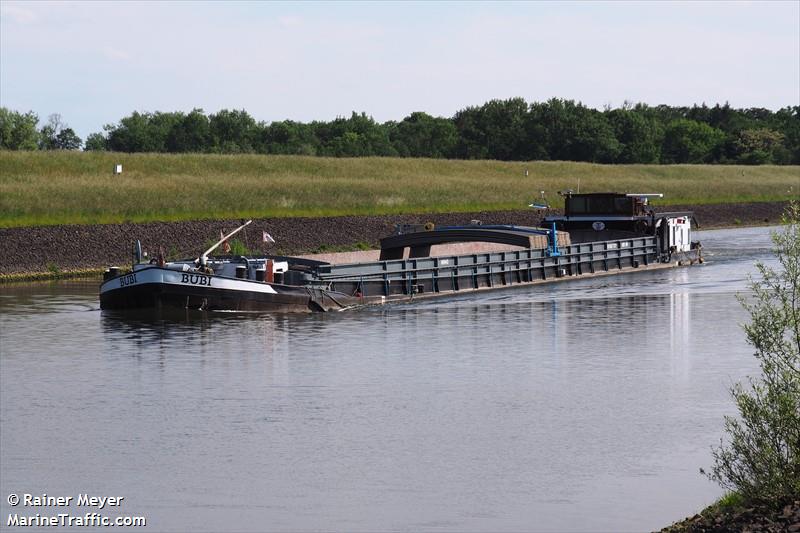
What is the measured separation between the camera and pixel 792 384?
46.3 feet

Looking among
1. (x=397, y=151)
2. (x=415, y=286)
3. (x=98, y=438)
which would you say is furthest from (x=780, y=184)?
→ (x=98, y=438)

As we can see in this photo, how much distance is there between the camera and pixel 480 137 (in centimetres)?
15750

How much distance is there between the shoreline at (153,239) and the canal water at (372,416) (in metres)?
15.9

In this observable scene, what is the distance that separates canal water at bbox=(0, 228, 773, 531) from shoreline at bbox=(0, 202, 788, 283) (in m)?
15.9

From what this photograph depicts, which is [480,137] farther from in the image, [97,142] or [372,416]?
[372,416]

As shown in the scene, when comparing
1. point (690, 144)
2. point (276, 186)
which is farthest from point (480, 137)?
point (276, 186)

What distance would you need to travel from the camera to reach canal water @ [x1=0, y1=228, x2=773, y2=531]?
1527 cm

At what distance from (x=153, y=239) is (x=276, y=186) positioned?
22323mm

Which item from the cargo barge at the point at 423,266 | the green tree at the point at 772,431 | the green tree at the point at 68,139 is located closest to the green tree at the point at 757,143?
the green tree at the point at 68,139

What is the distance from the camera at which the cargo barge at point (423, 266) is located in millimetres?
36094

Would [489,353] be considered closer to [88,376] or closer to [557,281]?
[88,376]

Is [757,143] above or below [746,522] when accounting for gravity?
above

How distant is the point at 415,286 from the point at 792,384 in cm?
2844

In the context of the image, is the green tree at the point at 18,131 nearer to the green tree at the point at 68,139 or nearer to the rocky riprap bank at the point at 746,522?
the green tree at the point at 68,139
